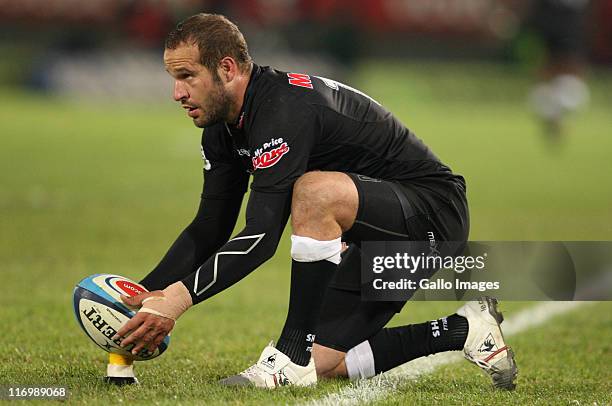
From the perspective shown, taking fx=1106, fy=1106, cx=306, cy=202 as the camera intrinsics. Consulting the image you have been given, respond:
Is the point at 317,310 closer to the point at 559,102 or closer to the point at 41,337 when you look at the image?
the point at 41,337

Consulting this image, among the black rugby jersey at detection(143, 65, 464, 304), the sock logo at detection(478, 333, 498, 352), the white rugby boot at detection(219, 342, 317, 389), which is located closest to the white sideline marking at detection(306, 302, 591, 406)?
the white rugby boot at detection(219, 342, 317, 389)

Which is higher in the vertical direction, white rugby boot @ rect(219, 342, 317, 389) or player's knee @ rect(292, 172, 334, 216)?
player's knee @ rect(292, 172, 334, 216)

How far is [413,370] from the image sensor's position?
219 inches

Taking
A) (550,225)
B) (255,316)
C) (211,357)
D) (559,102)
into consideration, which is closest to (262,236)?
(211,357)

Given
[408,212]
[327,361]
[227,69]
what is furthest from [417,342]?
[227,69]

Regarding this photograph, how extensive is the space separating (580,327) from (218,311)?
231 centimetres

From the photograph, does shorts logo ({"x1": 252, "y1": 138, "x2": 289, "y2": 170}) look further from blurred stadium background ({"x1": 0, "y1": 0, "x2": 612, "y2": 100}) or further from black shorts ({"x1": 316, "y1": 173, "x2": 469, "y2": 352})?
blurred stadium background ({"x1": 0, "y1": 0, "x2": 612, "y2": 100})

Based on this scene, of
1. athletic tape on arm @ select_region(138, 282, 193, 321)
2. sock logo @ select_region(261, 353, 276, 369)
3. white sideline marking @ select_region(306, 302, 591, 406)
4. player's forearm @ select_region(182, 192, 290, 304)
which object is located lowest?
white sideline marking @ select_region(306, 302, 591, 406)

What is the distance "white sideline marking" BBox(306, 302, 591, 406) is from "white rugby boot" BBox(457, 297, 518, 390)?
375 millimetres

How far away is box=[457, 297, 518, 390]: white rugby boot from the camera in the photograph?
16.3ft

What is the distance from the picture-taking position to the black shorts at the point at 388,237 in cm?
511

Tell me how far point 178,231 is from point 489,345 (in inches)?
236

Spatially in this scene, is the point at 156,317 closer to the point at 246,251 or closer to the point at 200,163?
the point at 246,251

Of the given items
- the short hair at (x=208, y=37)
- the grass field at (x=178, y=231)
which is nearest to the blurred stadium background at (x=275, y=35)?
the grass field at (x=178, y=231)
